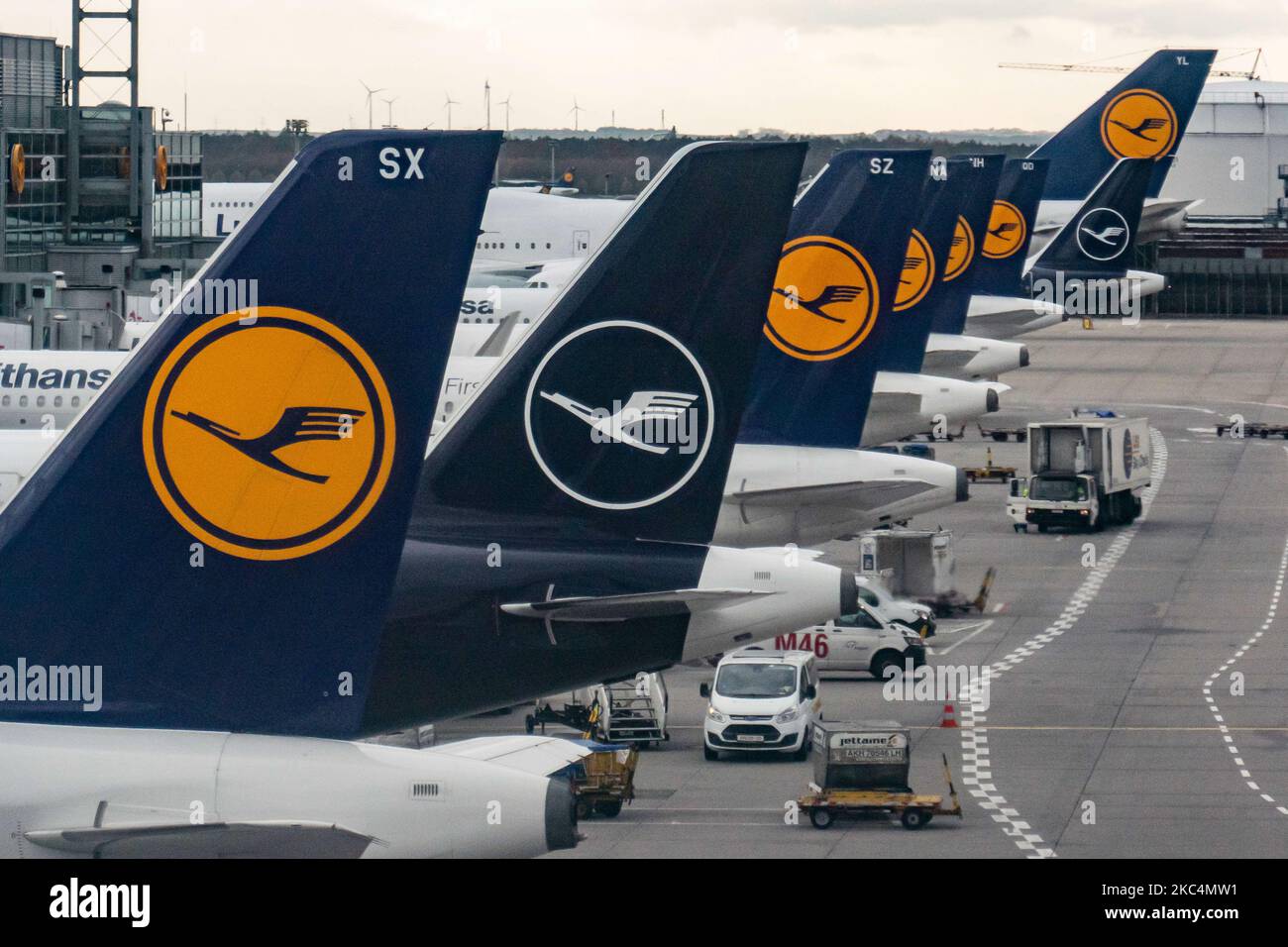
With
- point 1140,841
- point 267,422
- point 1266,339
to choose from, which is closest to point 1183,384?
point 1266,339

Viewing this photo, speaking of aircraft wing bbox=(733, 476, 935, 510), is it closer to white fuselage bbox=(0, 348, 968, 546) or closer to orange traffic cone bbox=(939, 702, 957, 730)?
white fuselage bbox=(0, 348, 968, 546)

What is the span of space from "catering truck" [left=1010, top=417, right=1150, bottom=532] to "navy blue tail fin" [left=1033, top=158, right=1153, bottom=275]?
89.6 feet

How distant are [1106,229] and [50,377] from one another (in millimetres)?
56283

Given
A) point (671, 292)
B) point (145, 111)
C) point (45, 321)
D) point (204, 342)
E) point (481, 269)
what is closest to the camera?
point (204, 342)

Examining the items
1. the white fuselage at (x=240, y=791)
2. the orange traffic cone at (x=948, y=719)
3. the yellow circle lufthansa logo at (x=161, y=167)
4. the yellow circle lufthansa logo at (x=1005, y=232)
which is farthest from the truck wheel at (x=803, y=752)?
the yellow circle lufthansa logo at (x=161, y=167)

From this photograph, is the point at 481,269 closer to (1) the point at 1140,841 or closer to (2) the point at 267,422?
(1) the point at 1140,841

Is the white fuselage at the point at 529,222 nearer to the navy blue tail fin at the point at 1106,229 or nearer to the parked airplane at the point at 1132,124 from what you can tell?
the parked airplane at the point at 1132,124

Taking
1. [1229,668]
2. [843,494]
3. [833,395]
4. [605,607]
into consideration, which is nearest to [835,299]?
[833,395]

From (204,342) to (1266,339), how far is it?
386 ft

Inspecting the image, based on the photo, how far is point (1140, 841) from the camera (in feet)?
88.9

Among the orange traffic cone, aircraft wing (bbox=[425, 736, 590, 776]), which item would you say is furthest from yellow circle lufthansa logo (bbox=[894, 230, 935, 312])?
aircraft wing (bbox=[425, 736, 590, 776])

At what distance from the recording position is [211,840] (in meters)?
10.9

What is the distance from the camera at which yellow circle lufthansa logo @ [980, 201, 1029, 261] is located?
79000mm

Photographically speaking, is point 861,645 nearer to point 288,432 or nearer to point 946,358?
point 946,358
